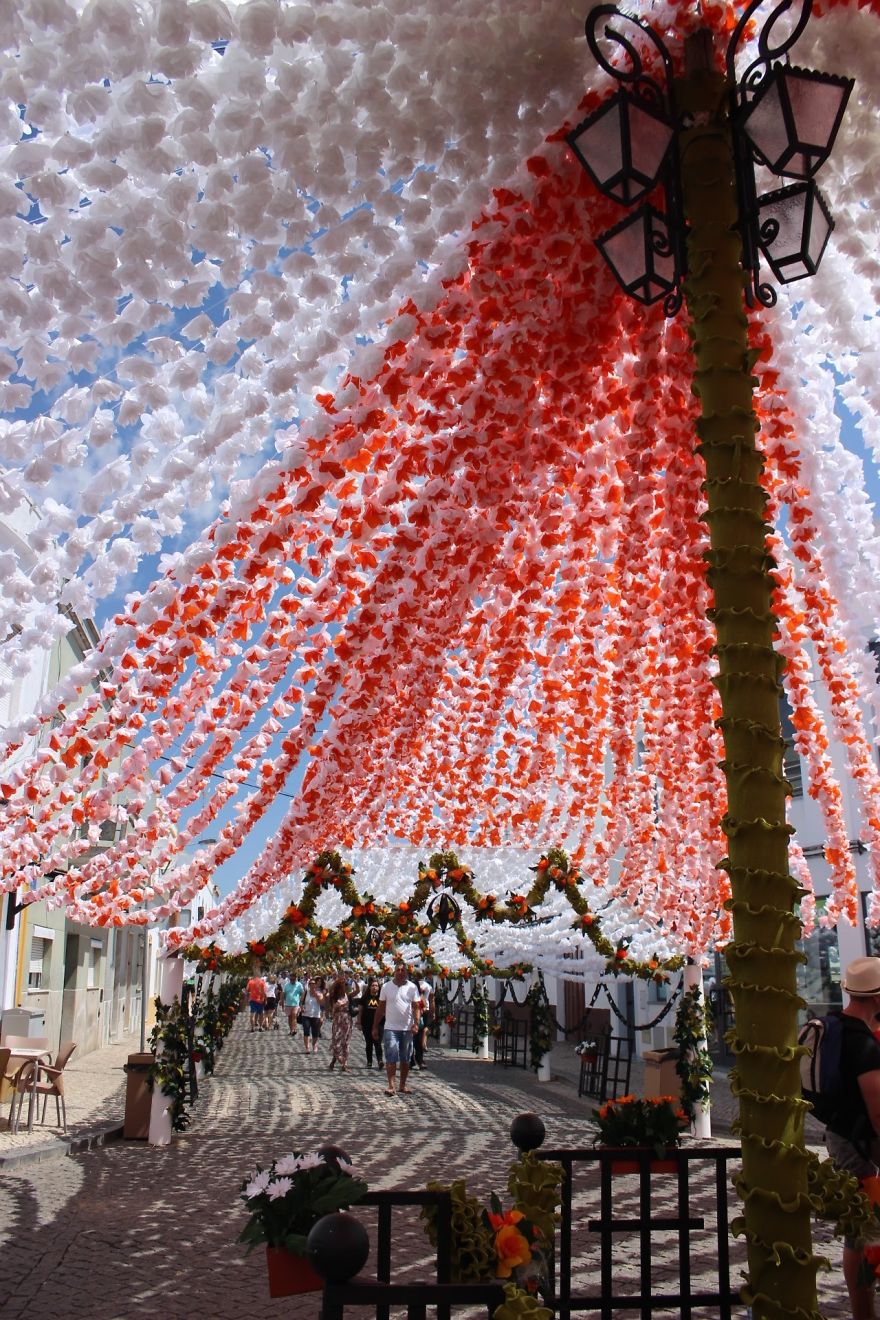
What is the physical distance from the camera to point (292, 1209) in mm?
3117

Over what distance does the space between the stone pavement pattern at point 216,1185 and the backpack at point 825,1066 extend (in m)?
1.54

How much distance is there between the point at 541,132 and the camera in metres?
3.46

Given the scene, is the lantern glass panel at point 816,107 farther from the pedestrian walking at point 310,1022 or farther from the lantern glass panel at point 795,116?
the pedestrian walking at point 310,1022

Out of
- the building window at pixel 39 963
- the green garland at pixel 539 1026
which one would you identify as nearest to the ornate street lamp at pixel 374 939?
the green garland at pixel 539 1026

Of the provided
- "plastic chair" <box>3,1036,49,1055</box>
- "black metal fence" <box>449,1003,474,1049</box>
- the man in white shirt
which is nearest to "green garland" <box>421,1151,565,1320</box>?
"plastic chair" <box>3,1036,49,1055</box>

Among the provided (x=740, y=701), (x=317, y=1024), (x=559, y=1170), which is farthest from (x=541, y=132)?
(x=317, y=1024)

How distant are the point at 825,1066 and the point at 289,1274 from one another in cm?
243

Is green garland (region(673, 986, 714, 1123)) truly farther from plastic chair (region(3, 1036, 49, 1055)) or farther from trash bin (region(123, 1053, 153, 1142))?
plastic chair (region(3, 1036, 49, 1055))

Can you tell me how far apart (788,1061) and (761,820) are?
1.94ft

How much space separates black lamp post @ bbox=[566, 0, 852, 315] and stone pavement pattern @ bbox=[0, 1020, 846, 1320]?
4906mm

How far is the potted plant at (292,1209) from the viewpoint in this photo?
10.1ft

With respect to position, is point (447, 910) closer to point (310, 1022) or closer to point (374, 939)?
point (374, 939)

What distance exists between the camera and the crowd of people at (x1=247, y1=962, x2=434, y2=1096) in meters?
15.3

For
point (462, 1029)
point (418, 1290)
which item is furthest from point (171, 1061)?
point (462, 1029)
